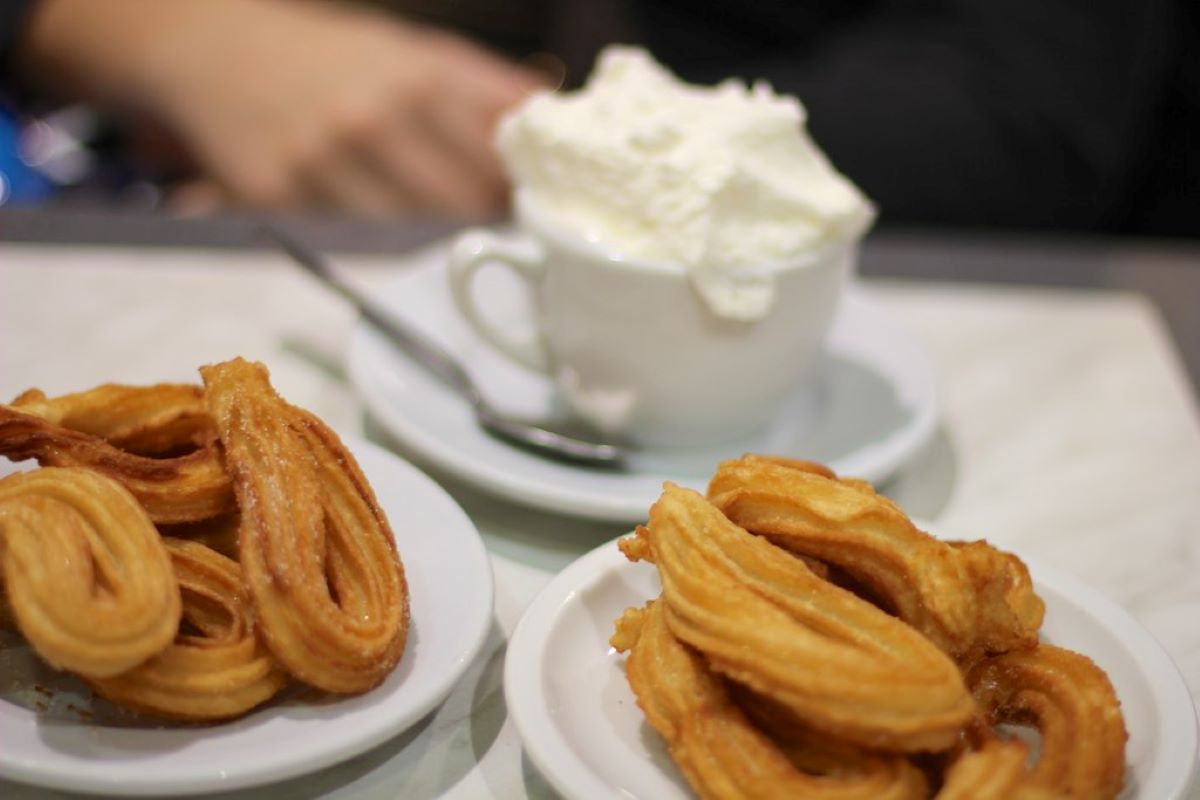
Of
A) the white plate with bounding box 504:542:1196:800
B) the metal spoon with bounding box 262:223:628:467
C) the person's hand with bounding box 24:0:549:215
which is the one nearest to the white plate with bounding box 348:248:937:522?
the metal spoon with bounding box 262:223:628:467

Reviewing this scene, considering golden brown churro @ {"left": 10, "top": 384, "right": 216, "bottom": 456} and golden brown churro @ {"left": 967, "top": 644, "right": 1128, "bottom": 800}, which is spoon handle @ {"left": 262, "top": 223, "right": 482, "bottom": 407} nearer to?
golden brown churro @ {"left": 10, "top": 384, "right": 216, "bottom": 456}

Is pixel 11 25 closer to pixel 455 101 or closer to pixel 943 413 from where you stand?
pixel 455 101

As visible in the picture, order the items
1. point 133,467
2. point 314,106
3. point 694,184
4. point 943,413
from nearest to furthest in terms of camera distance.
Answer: point 133,467 < point 694,184 < point 943,413 < point 314,106

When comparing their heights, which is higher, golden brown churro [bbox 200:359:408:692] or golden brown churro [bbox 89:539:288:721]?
golden brown churro [bbox 200:359:408:692]

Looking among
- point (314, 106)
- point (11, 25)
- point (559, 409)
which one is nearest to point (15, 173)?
point (11, 25)

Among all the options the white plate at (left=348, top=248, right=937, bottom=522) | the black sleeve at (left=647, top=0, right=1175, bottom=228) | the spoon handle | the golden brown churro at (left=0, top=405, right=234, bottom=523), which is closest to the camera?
the golden brown churro at (left=0, top=405, right=234, bottom=523)

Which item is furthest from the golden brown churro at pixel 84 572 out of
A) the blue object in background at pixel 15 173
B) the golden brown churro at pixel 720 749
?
the blue object in background at pixel 15 173
